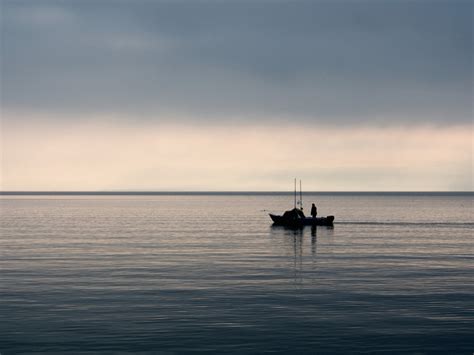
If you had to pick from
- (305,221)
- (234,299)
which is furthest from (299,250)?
(305,221)

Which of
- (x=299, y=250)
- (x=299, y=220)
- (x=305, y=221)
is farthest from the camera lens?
(x=299, y=220)

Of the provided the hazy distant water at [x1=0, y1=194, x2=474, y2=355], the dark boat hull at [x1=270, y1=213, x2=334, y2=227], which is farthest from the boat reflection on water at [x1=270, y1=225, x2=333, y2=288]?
the dark boat hull at [x1=270, y1=213, x2=334, y2=227]

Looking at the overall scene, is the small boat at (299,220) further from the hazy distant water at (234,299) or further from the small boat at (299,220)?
the hazy distant water at (234,299)

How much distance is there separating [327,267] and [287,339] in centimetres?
2113

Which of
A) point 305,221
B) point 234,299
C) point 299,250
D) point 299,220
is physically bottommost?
point 234,299

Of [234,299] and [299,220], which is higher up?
[299,220]

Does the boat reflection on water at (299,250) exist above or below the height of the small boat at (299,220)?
below

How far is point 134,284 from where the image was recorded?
113 feet

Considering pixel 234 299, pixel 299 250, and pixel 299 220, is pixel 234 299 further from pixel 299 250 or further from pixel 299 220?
pixel 299 220

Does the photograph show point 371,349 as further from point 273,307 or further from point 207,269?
point 207,269

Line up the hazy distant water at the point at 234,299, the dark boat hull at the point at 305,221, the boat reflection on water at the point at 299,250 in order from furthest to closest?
the dark boat hull at the point at 305,221
the boat reflection on water at the point at 299,250
the hazy distant water at the point at 234,299

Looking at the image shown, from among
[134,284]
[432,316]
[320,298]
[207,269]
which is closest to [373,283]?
[320,298]

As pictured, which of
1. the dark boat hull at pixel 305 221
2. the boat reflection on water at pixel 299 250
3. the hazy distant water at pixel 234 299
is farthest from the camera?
the dark boat hull at pixel 305 221

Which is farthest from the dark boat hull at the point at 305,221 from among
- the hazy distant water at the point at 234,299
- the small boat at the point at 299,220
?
the hazy distant water at the point at 234,299
